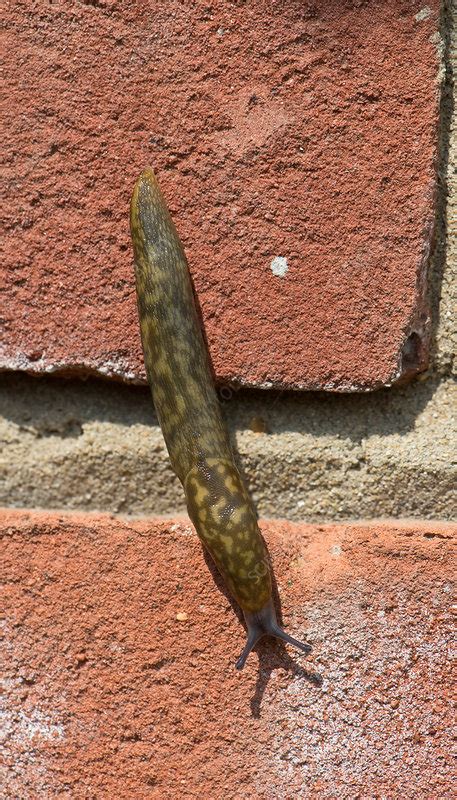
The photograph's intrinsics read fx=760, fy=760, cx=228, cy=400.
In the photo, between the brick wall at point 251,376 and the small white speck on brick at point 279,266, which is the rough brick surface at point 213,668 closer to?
the brick wall at point 251,376

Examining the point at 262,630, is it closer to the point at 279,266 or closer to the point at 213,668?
the point at 213,668

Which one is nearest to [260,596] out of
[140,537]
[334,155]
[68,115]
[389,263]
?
[140,537]

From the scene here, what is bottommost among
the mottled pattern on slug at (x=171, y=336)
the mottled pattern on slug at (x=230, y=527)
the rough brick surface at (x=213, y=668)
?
the rough brick surface at (x=213, y=668)

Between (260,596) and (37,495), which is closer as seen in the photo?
(260,596)

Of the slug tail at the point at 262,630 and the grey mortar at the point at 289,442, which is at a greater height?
the grey mortar at the point at 289,442

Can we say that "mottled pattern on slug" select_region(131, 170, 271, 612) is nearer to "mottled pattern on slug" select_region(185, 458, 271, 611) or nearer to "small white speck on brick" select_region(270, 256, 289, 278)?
"mottled pattern on slug" select_region(185, 458, 271, 611)

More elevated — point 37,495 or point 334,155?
point 334,155

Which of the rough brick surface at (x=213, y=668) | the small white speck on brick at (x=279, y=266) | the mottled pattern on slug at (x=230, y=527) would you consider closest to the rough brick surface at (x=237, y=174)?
the small white speck on brick at (x=279, y=266)

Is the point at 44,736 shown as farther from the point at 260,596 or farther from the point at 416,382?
the point at 416,382
